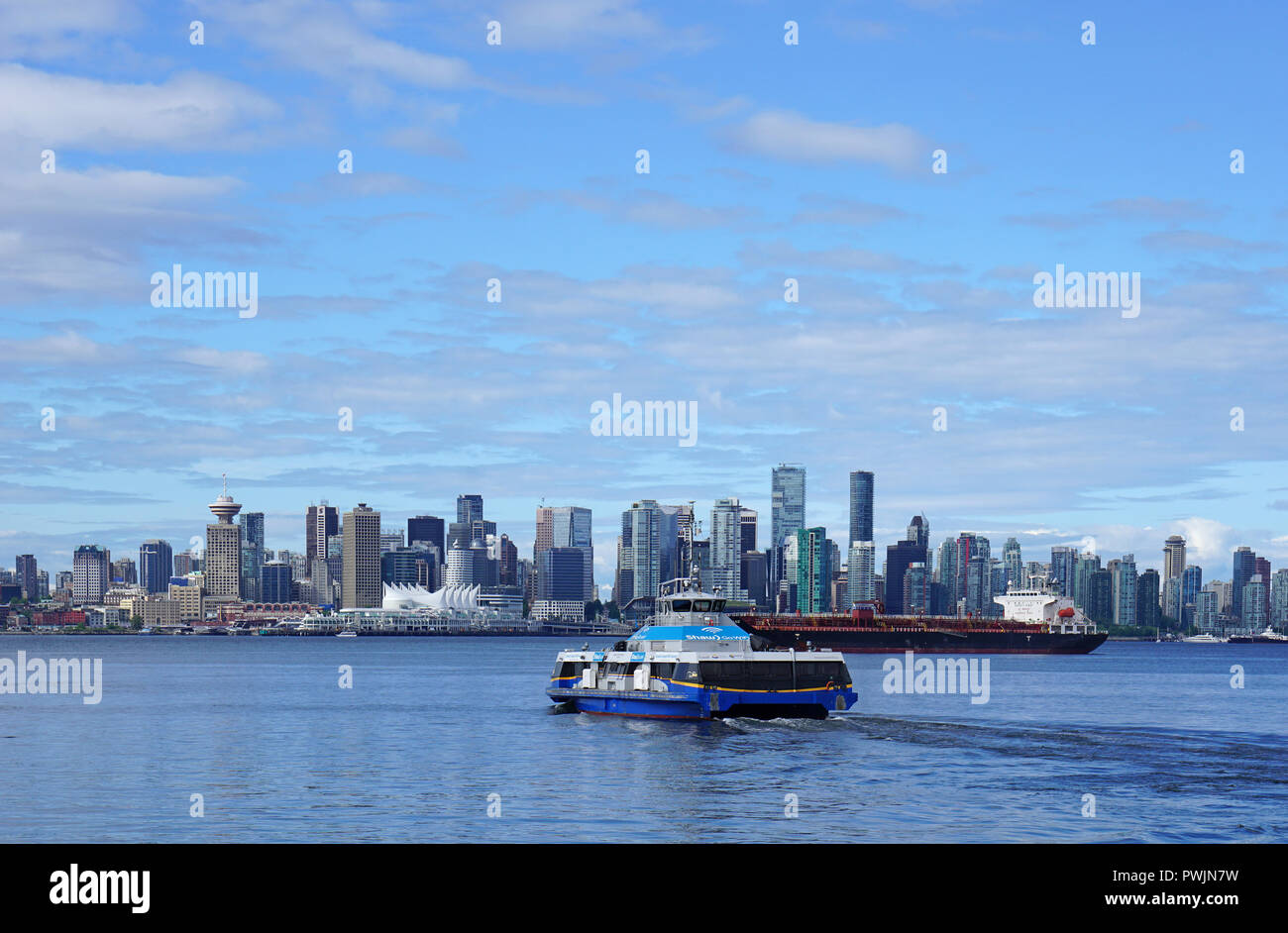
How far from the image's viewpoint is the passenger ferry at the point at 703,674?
70438 mm

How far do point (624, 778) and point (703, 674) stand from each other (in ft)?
65.1

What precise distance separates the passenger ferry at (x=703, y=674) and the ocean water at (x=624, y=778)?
137 cm

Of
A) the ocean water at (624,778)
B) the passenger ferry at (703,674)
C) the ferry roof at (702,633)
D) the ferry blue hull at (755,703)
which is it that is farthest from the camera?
the ferry roof at (702,633)

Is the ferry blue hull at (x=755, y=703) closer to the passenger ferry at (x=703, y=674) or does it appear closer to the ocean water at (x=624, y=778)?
the passenger ferry at (x=703, y=674)

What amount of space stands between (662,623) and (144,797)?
36097mm

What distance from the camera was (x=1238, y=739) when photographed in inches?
2537

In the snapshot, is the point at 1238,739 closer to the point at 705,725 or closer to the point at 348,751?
the point at 705,725

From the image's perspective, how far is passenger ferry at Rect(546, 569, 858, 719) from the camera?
70.4 m

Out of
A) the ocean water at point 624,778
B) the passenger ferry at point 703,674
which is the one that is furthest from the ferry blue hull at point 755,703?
the ocean water at point 624,778

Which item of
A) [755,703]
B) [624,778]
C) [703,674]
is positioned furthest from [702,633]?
[624,778]
